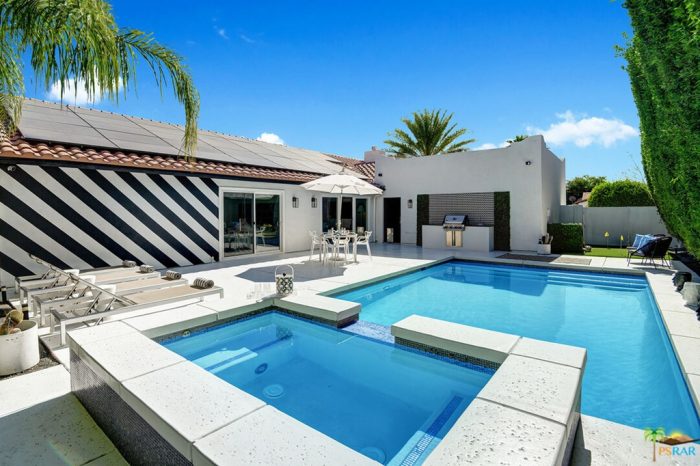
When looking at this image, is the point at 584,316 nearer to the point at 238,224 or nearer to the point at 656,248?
the point at 656,248

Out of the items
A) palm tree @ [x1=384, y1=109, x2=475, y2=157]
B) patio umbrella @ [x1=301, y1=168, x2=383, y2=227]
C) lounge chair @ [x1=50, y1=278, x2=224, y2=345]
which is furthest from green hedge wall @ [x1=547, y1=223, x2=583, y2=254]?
lounge chair @ [x1=50, y1=278, x2=224, y2=345]

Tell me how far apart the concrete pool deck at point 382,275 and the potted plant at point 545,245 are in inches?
80.1

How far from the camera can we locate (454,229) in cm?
1550

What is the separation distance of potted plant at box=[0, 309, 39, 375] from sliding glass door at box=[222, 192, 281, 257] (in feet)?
25.9

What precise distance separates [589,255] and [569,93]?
7.55m

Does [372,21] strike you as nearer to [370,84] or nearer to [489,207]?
[370,84]

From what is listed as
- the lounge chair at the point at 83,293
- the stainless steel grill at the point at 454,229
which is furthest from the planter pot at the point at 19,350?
the stainless steel grill at the point at 454,229

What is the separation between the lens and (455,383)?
4164 millimetres

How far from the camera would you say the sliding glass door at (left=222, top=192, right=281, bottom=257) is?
12125 mm

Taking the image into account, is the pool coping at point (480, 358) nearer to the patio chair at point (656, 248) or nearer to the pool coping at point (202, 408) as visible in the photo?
the pool coping at point (202, 408)

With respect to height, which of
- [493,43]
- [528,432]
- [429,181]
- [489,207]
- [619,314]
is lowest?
[619,314]

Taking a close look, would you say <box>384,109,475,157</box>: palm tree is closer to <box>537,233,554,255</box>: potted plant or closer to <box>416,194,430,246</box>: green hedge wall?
<box>416,194,430,246</box>: green hedge wall

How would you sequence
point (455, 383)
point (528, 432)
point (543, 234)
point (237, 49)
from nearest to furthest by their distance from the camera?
point (528, 432)
point (455, 383)
point (237, 49)
point (543, 234)

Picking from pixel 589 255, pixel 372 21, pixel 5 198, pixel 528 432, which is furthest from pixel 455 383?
pixel 372 21
